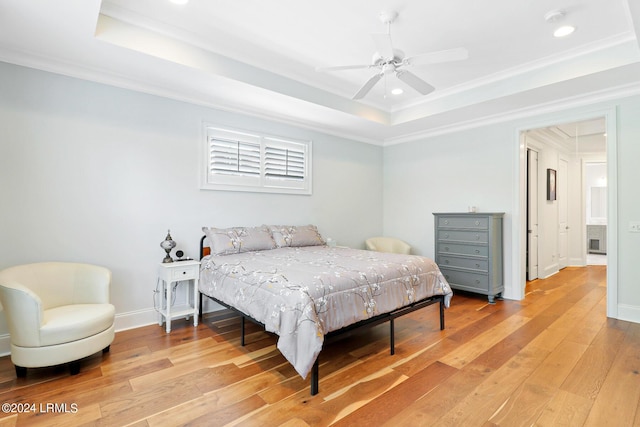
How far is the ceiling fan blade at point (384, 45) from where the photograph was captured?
248 centimetres

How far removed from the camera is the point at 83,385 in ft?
7.74

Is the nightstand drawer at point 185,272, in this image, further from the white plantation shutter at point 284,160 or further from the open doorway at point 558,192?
the open doorway at point 558,192

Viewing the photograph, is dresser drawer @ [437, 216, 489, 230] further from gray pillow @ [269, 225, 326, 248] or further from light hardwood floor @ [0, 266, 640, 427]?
gray pillow @ [269, 225, 326, 248]

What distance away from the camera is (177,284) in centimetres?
381

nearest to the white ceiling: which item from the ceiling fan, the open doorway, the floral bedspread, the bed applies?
the ceiling fan

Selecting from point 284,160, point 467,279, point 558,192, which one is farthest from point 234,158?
point 558,192

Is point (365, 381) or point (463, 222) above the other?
point (463, 222)

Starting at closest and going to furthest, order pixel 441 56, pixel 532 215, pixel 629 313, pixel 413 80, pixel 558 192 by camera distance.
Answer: pixel 441 56, pixel 413 80, pixel 629 313, pixel 532 215, pixel 558 192

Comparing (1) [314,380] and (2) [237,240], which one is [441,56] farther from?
(2) [237,240]

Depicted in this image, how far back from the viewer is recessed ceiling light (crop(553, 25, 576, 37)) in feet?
9.84

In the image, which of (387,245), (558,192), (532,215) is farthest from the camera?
(558,192)

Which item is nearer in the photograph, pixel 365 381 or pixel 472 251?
pixel 365 381

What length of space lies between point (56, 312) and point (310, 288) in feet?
7.00

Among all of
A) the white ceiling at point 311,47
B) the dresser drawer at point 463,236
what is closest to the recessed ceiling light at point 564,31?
the white ceiling at point 311,47
